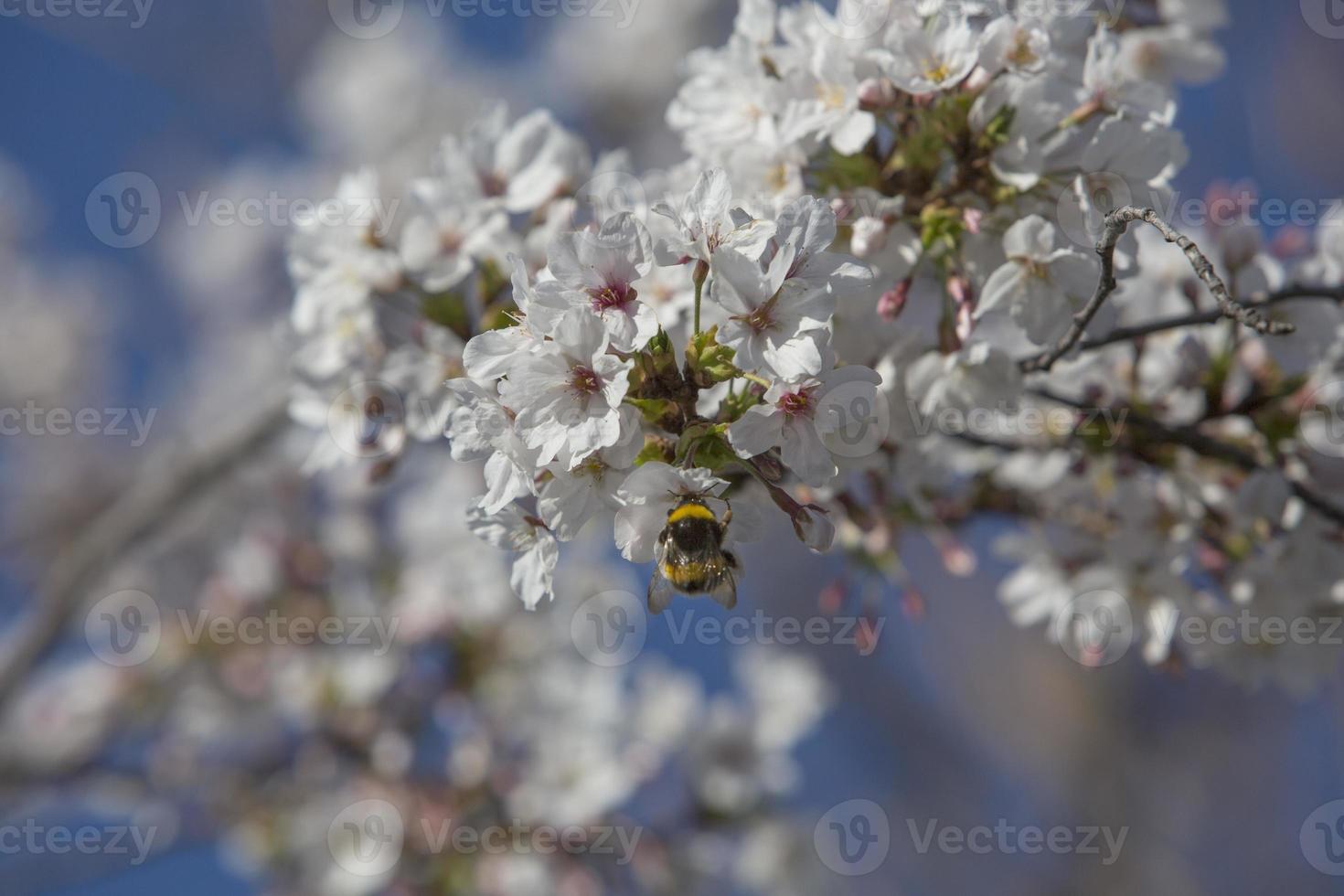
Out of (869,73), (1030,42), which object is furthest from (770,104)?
(1030,42)

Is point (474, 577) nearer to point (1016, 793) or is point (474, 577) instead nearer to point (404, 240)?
point (404, 240)

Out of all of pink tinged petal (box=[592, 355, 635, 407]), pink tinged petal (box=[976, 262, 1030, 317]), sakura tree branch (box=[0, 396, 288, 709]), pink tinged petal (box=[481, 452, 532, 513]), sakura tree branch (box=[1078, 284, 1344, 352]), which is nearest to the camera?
pink tinged petal (box=[592, 355, 635, 407])

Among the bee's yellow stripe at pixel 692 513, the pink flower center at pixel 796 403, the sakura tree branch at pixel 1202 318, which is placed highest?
the sakura tree branch at pixel 1202 318

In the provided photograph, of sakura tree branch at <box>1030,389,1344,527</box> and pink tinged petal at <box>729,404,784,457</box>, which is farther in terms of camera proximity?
sakura tree branch at <box>1030,389,1344,527</box>

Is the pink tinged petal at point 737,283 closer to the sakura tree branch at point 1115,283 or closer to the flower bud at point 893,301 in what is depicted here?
the flower bud at point 893,301

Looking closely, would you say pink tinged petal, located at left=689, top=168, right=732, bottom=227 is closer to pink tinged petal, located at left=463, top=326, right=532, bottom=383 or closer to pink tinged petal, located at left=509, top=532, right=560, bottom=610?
pink tinged petal, located at left=463, top=326, right=532, bottom=383

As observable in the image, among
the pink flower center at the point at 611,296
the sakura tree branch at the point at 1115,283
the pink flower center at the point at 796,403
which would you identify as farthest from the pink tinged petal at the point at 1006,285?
the pink flower center at the point at 611,296

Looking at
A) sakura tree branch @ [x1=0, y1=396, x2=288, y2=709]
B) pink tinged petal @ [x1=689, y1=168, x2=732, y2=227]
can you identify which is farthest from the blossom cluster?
sakura tree branch @ [x1=0, y1=396, x2=288, y2=709]

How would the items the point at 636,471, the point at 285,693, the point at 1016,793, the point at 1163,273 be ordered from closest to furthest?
the point at 636,471 < the point at 1163,273 < the point at 285,693 < the point at 1016,793
